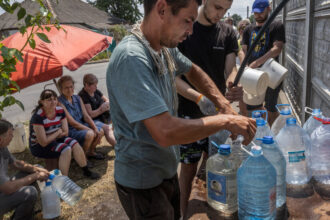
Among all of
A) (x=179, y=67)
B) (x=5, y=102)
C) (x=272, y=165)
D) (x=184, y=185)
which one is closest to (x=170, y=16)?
(x=179, y=67)

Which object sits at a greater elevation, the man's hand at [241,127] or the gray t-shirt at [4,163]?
the man's hand at [241,127]

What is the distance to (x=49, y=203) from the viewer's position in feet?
11.7

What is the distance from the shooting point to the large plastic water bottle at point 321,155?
5.31 feet

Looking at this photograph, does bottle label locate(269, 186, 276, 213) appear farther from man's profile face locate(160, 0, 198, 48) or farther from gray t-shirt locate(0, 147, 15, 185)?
gray t-shirt locate(0, 147, 15, 185)

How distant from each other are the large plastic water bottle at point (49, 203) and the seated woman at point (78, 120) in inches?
53.7

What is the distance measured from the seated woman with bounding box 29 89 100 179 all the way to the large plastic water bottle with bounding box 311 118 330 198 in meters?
3.57

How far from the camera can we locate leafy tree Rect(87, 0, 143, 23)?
50.5 meters

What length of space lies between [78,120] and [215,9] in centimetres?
342

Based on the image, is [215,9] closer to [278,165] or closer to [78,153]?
[278,165]

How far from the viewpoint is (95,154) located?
528 cm

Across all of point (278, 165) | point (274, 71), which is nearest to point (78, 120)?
point (274, 71)

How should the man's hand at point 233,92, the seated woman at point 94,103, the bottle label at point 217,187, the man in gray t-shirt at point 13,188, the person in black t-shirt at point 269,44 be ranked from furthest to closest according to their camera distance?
1. the seated woman at point 94,103
2. the person in black t-shirt at point 269,44
3. the man in gray t-shirt at point 13,188
4. the man's hand at point 233,92
5. the bottle label at point 217,187

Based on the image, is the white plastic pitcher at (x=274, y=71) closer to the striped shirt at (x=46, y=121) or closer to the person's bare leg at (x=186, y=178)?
the person's bare leg at (x=186, y=178)

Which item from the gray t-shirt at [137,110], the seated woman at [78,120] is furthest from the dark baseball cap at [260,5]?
the seated woman at [78,120]
